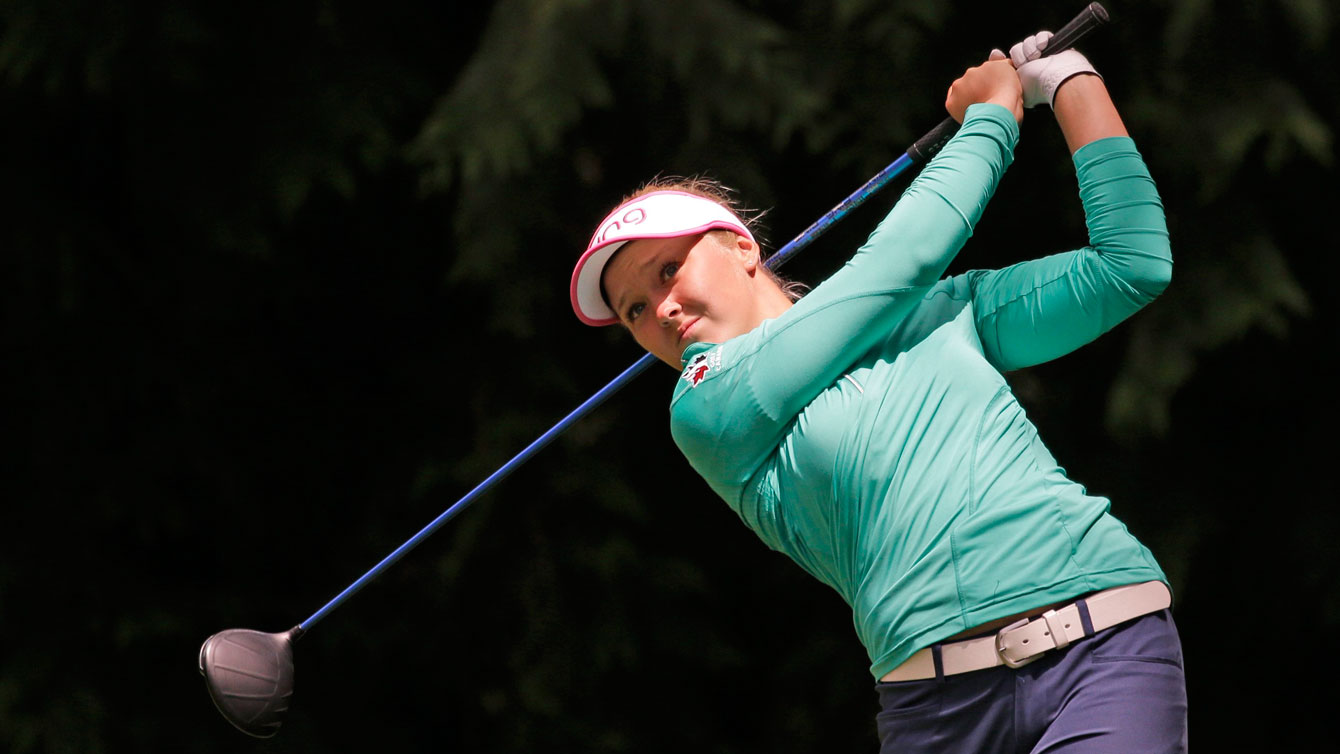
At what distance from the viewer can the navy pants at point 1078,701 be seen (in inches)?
59.0

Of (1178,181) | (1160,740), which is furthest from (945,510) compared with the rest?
(1178,181)

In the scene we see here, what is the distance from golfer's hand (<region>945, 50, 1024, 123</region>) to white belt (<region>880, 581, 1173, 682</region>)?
0.61 m

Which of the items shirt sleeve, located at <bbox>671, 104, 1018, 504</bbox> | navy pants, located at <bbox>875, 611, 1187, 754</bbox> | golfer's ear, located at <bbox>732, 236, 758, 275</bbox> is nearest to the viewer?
navy pants, located at <bbox>875, 611, 1187, 754</bbox>

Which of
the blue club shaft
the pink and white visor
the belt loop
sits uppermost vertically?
the pink and white visor

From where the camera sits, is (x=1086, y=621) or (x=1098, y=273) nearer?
(x=1086, y=621)

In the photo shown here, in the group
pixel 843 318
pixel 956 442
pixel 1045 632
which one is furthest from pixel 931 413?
pixel 1045 632

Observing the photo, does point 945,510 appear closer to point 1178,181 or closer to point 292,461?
point 1178,181

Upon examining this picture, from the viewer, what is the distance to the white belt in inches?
60.1

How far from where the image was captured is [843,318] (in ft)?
5.36

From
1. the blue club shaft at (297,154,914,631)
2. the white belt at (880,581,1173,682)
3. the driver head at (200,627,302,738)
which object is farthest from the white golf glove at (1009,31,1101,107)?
the driver head at (200,627,302,738)

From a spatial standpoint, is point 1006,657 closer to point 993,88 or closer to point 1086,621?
point 1086,621

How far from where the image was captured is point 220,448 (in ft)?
15.3

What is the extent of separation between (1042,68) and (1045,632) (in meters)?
0.73

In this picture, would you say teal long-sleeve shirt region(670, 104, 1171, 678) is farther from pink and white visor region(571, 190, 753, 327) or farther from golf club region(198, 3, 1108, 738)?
golf club region(198, 3, 1108, 738)
